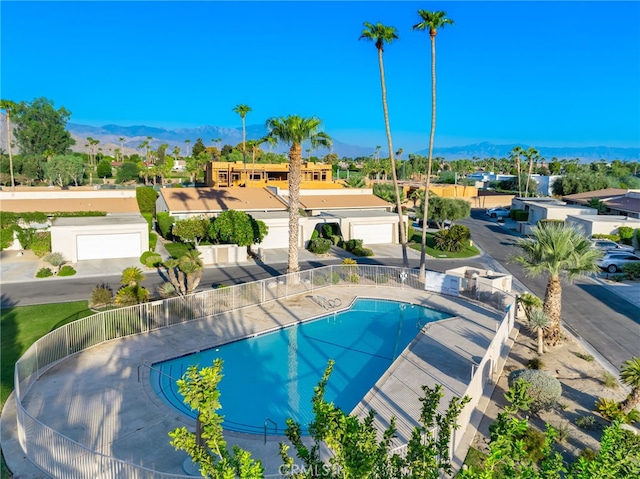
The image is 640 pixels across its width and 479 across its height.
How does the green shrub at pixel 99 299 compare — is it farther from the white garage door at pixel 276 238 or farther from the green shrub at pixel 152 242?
the white garage door at pixel 276 238

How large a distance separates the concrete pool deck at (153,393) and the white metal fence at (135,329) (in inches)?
14.9

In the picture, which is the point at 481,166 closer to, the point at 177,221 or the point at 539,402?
→ the point at 177,221

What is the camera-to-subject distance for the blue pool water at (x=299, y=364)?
14984 mm

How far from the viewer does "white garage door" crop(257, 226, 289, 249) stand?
38.9 meters

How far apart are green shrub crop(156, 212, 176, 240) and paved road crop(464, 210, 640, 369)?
2607cm

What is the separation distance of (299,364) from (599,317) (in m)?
14.8

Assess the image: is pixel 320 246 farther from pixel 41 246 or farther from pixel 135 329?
pixel 41 246

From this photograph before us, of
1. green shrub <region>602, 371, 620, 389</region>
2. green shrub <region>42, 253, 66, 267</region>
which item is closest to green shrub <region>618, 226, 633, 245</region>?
green shrub <region>602, 371, 620, 389</region>


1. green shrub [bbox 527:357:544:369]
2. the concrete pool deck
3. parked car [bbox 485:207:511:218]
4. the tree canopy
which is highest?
the tree canopy

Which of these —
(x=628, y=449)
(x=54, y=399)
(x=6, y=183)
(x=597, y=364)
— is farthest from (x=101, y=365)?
(x=6, y=183)

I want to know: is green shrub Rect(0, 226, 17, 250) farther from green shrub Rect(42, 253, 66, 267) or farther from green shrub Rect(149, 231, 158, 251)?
green shrub Rect(149, 231, 158, 251)

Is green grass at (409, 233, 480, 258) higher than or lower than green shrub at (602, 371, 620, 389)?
higher

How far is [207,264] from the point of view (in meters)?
33.7

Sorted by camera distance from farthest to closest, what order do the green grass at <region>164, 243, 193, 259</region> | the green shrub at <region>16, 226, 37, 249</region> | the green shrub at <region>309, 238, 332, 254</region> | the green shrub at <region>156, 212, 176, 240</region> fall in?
the green shrub at <region>156, 212, 176, 240</region> < the green shrub at <region>309, 238, 332, 254</region> < the green grass at <region>164, 243, 193, 259</region> < the green shrub at <region>16, 226, 37, 249</region>
